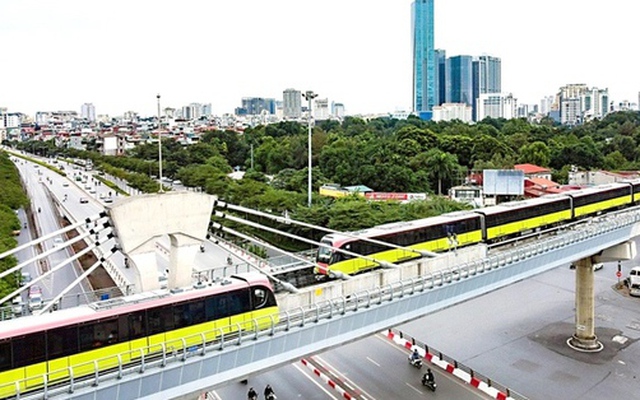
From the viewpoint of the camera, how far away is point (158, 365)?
12.4 metres

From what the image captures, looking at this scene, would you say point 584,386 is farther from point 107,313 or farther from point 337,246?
point 107,313

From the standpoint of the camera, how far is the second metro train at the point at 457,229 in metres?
20.7

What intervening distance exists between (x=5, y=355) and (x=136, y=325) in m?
2.64

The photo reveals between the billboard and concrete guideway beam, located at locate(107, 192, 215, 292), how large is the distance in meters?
38.0

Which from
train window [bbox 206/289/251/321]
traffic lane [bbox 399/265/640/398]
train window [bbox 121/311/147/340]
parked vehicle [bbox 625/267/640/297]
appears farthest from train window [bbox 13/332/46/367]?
parked vehicle [bbox 625/267/640/297]

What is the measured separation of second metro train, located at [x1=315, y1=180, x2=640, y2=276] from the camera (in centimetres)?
2072

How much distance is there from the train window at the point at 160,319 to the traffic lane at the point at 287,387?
25.1ft

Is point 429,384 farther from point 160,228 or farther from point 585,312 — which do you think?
point 160,228

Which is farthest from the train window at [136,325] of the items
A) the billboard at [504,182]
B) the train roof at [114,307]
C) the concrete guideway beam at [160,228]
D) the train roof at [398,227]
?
the billboard at [504,182]

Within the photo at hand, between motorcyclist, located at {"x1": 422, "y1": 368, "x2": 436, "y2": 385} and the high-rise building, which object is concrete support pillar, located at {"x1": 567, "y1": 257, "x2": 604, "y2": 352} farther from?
the high-rise building

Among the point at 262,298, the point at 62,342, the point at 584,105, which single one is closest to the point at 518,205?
the point at 262,298

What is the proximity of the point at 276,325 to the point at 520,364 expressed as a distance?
533 inches

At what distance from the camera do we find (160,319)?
13461mm

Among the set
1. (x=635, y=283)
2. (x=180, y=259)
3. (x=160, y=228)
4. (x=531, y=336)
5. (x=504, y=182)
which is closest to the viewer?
(x=160, y=228)
